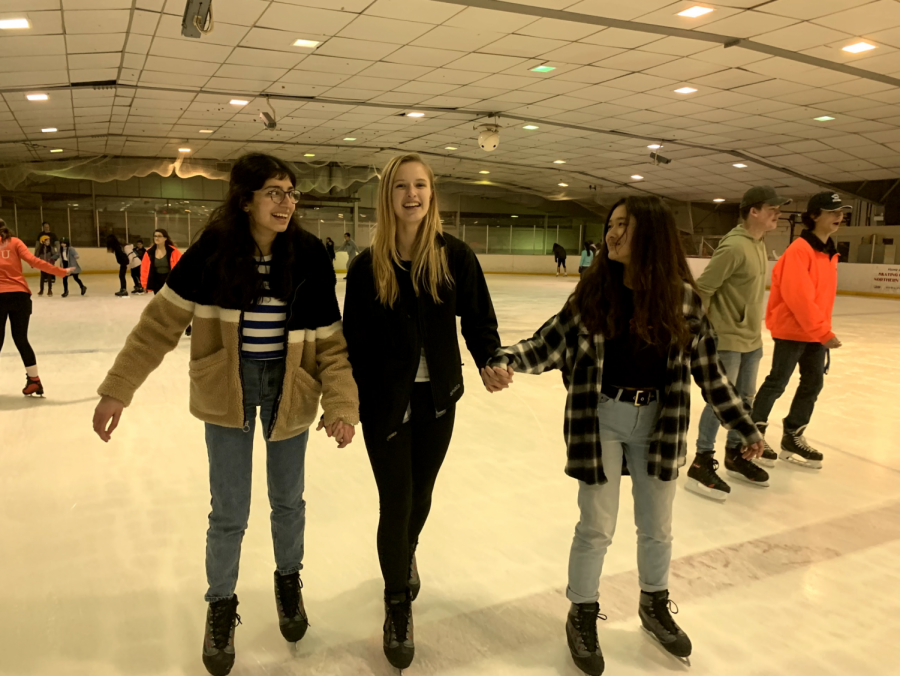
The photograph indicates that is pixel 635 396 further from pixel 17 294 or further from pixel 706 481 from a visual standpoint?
pixel 17 294

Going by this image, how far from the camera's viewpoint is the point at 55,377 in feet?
16.9

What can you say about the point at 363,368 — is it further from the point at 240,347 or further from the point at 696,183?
the point at 696,183

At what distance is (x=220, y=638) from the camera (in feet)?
5.66

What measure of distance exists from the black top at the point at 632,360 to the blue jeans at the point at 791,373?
6.19ft

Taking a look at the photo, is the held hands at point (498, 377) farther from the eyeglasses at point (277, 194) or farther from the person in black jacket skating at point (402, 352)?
the eyeglasses at point (277, 194)

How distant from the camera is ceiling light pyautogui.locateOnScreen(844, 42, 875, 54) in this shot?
22.2 ft

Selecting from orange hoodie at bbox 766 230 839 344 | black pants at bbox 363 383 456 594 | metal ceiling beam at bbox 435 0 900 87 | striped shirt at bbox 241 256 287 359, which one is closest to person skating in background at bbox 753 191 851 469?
orange hoodie at bbox 766 230 839 344

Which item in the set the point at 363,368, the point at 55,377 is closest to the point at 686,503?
the point at 363,368

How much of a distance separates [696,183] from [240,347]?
729 inches

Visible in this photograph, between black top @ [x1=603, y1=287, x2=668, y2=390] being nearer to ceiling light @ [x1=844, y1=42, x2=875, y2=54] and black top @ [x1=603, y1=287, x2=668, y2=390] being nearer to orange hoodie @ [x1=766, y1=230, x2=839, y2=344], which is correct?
orange hoodie @ [x1=766, y1=230, x2=839, y2=344]

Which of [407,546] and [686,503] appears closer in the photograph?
[407,546]

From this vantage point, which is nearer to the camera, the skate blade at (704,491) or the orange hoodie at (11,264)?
the skate blade at (704,491)

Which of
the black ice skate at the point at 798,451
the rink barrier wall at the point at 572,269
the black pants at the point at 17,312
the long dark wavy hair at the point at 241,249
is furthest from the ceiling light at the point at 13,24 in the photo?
the rink barrier wall at the point at 572,269

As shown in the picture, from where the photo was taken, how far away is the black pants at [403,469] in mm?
1758
